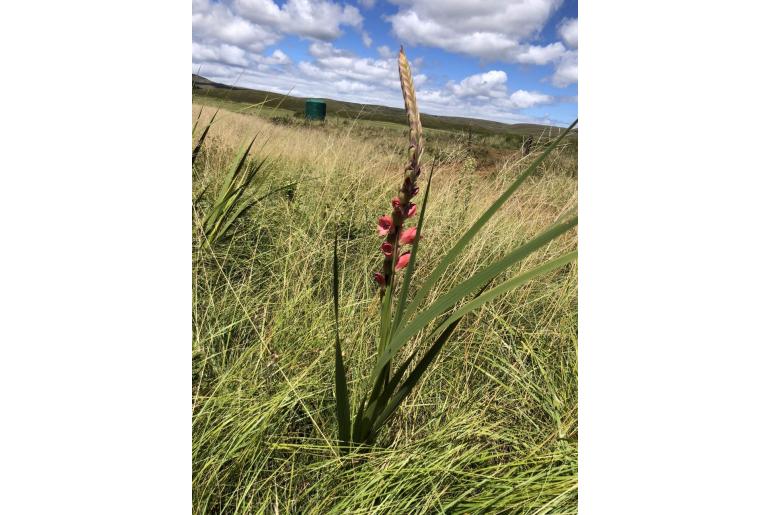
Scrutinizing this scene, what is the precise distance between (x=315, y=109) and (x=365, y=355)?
61cm

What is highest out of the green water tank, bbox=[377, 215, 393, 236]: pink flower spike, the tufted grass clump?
the green water tank

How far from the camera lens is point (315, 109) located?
1138 mm

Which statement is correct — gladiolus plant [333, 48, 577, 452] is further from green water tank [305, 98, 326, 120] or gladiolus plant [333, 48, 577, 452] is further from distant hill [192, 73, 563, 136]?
green water tank [305, 98, 326, 120]

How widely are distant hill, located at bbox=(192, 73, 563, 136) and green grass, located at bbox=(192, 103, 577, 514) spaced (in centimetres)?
6

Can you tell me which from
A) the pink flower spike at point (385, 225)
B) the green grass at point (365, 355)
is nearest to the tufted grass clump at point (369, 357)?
the green grass at point (365, 355)

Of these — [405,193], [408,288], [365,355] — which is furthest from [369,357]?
[405,193]

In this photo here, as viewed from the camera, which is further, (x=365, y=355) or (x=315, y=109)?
(x=315, y=109)

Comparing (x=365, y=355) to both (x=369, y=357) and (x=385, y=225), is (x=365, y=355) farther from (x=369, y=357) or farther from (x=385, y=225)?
(x=385, y=225)

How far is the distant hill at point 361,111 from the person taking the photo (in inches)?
35.8

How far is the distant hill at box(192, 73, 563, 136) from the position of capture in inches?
35.8

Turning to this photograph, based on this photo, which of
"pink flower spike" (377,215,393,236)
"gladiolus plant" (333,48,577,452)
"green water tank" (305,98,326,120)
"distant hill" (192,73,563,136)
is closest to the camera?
"gladiolus plant" (333,48,577,452)

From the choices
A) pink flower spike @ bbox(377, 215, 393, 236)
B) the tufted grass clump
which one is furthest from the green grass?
pink flower spike @ bbox(377, 215, 393, 236)
